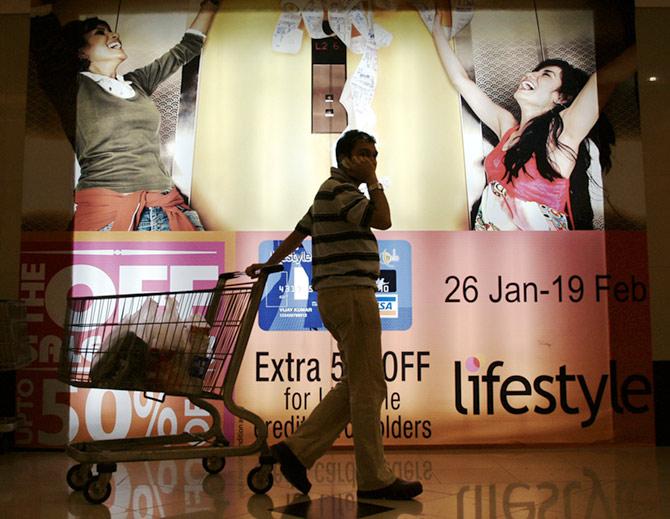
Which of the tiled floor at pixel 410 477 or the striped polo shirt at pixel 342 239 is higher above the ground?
the striped polo shirt at pixel 342 239

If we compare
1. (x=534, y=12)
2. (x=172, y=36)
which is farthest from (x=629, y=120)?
(x=172, y=36)

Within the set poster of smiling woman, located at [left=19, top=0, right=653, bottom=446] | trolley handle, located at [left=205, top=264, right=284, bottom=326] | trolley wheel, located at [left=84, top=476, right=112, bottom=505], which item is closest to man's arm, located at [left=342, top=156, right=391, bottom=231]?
trolley handle, located at [left=205, top=264, right=284, bottom=326]

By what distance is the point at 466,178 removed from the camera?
4039mm

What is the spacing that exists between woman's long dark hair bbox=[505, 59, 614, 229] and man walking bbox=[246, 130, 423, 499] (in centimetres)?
165

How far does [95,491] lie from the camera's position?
8.80ft

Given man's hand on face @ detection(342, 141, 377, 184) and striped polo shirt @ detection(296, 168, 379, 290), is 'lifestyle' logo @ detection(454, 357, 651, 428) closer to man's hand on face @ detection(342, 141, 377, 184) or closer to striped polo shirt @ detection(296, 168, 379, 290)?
striped polo shirt @ detection(296, 168, 379, 290)

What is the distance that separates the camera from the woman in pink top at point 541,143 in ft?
13.2

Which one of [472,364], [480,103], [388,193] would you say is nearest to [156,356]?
[388,193]

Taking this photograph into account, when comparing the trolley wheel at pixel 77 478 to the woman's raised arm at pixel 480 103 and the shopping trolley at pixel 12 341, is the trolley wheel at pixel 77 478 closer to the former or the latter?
the shopping trolley at pixel 12 341

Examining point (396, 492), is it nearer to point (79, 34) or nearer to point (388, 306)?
point (388, 306)

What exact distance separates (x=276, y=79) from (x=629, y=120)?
214cm

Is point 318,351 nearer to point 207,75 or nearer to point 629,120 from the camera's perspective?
point 207,75

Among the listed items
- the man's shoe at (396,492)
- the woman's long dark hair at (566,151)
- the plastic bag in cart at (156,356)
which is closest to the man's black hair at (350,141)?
the plastic bag in cart at (156,356)

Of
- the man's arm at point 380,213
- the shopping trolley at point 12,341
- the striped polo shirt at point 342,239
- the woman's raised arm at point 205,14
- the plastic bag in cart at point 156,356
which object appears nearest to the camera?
the man's arm at point 380,213
